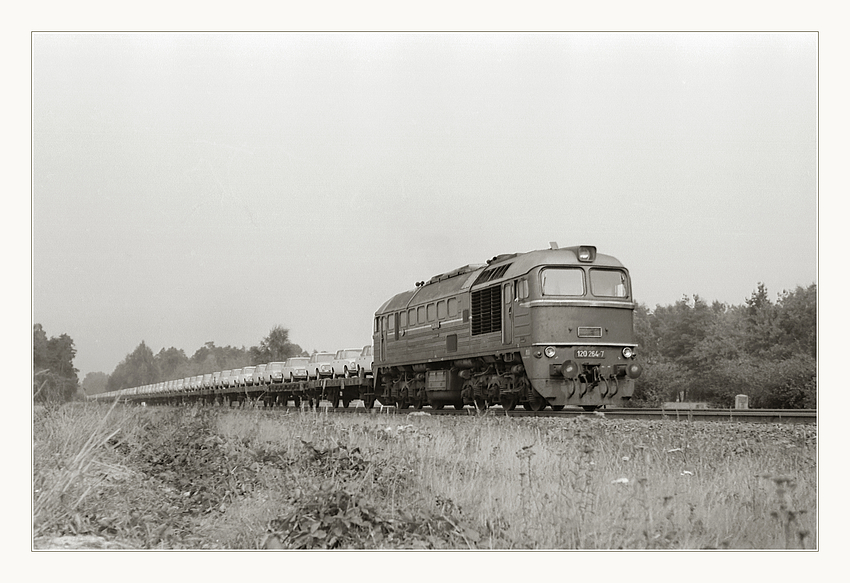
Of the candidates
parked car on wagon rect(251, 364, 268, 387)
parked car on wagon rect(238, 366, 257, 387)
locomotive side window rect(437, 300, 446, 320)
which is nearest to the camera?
locomotive side window rect(437, 300, 446, 320)

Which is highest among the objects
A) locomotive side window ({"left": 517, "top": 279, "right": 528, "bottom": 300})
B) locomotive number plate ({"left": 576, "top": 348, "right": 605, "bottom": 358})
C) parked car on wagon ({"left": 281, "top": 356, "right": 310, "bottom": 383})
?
locomotive side window ({"left": 517, "top": 279, "right": 528, "bottom": 300})

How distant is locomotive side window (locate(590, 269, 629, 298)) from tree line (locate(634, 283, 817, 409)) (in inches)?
131

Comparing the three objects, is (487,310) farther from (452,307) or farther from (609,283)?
(609,283)

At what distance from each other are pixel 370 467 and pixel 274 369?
87.5 ft

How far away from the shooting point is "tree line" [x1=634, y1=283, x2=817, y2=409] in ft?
72.2

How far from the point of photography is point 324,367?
31359 millimetres

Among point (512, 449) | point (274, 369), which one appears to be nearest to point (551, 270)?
point (512, 449)

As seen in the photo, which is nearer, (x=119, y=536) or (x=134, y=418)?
(x=119, y=536)

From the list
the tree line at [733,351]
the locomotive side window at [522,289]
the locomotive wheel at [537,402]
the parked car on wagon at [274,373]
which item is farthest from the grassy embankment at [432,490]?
the parked car on wagon at [274,373]

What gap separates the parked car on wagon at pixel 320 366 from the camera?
31.2 m

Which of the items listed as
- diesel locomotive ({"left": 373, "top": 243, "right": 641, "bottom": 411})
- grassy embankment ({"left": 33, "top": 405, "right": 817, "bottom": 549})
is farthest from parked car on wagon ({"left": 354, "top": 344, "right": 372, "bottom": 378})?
grassy embankment ({"left": 33, "top": 405, "right": 817, "bottom": 549})

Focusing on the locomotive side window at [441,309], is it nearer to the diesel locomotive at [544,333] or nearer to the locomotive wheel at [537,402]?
the diesel locomotive at [544,333]

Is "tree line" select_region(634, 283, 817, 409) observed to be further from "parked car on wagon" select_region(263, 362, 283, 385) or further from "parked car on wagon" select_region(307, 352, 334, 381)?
"parked car on wagon" select_region(263, 362, 283, 385)

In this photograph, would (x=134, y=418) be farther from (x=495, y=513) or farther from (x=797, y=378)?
(x=797, y=378)
